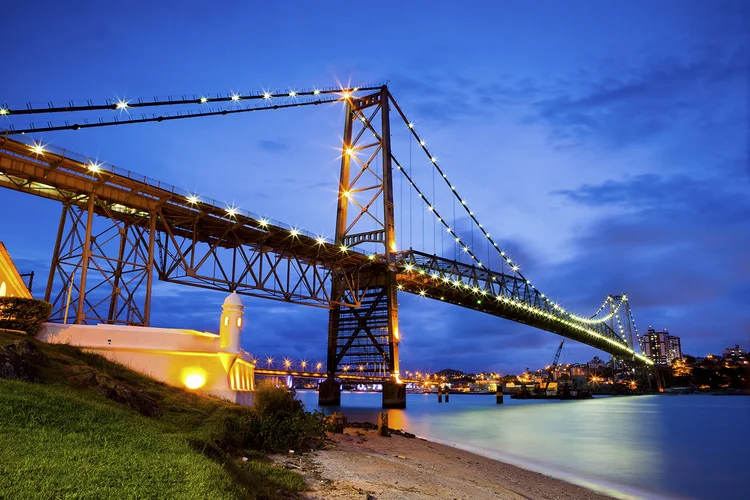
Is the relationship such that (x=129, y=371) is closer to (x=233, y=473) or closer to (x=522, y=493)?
(x=233, y=473)

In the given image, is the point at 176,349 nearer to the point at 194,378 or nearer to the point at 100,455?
the point at 194,378

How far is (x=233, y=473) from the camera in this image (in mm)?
8289

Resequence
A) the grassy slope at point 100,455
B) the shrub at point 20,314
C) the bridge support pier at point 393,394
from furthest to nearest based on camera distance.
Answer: the bridge support pier at point 393,394 < the shrub at point 20,314 < the grassy slope at point 100,455

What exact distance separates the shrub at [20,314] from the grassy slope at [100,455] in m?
4.97

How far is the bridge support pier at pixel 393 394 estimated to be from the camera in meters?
50.7

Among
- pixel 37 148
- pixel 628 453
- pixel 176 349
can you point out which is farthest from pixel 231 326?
pixel 628 453

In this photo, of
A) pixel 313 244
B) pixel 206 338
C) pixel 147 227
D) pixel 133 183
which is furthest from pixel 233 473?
pixel 313 244

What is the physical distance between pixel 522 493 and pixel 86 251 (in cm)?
2306

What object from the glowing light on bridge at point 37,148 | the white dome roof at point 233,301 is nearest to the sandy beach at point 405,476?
the white dome roof at point 233,301

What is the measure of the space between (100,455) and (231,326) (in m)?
12.4

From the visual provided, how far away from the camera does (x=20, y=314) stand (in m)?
16.5

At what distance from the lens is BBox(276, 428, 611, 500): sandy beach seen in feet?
33.8

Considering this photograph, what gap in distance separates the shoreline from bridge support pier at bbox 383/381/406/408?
3057 cm

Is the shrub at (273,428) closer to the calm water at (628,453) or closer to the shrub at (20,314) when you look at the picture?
the shrub at (20,314)
